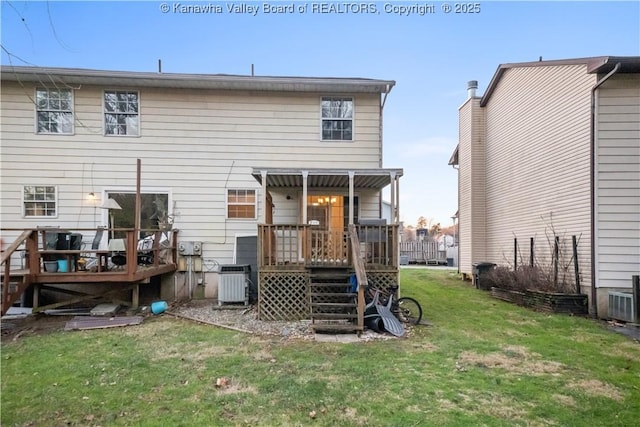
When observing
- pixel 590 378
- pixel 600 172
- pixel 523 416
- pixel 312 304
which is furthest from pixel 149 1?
pixel 600 172

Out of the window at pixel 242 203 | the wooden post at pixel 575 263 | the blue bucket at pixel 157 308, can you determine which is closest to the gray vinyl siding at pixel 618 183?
the wooden post at pixel 575 263

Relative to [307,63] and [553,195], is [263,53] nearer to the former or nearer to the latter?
[307,63]

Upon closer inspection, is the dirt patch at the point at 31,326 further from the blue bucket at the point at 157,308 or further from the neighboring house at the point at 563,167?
the neighboring house at the point at 563,167

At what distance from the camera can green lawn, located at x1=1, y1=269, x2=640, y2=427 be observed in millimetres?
3279

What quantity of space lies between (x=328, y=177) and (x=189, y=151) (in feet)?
13.0

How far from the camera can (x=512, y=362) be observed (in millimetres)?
4793

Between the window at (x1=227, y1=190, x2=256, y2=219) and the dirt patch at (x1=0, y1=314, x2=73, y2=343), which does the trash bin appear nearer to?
the window at (x1=227, y1=190, x2=256, y2=219)

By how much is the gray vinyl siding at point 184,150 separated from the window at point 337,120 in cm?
→ 19

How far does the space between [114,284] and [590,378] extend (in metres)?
9.45

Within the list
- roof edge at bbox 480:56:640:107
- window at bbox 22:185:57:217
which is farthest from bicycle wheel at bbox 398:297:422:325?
window at bbox 22:185:57:217

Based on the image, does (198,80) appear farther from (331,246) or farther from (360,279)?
(360,279)

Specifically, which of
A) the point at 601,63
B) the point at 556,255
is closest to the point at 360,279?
the point at 556,255

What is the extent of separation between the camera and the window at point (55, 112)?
9227mm

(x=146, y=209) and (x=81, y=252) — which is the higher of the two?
(x=146, y=209)
